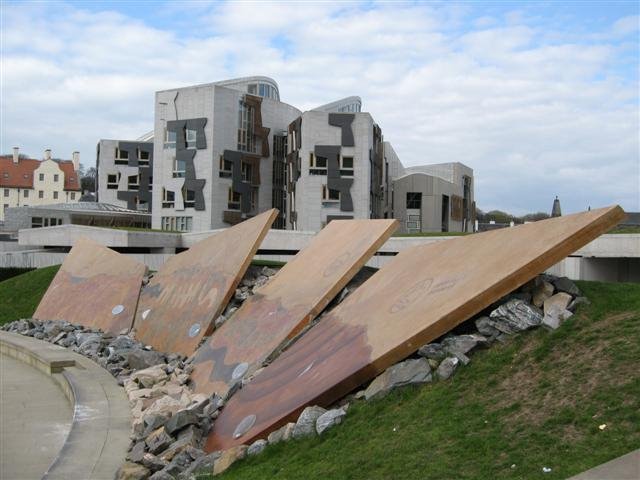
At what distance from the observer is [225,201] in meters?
45.1

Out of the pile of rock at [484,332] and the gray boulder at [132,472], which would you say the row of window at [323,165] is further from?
the gray boulder at [132,472]

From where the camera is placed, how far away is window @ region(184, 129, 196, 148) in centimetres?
4475

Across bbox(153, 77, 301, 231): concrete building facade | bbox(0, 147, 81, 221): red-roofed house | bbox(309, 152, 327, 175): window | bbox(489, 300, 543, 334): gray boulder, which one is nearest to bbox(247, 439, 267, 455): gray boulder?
bbox(489, 300, 543, 334): gray boulder

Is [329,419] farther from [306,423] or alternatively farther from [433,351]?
[433,351]

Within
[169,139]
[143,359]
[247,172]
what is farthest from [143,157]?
[143,359]

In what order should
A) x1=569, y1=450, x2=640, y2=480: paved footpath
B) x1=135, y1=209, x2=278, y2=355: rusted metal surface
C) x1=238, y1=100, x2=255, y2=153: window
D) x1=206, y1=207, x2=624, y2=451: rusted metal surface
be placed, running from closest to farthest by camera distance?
1. x1=569, y1=450, x2=640, y2=480: paved footpath
2. x1=206, y1=207, x2=624, y2=451: rusted metal surface
3. x1=135, y1=209, x2=278, y2=355: rusted metal surface
4. x1=238, y1=100, x2=255, y2=153: window

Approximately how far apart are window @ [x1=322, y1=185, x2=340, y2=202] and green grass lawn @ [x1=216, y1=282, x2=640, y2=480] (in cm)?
3568

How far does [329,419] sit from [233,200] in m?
40.0

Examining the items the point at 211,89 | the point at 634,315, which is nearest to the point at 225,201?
the point at 211,89

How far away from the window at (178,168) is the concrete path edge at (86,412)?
31.3 meters

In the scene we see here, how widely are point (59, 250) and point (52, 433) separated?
28.1 metres

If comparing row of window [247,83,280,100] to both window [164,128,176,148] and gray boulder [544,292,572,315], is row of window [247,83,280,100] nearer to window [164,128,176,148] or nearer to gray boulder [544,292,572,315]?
window [164,128,176,148]

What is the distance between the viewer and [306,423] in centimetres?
672

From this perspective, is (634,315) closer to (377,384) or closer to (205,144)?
(377,384)
